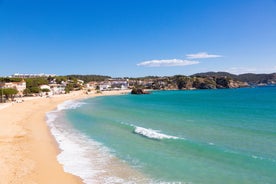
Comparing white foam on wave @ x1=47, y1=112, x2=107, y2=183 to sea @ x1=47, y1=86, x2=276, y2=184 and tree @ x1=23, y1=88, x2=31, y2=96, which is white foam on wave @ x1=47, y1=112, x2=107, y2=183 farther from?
tree @ x1=23, y1=88, x2=31, y2=96

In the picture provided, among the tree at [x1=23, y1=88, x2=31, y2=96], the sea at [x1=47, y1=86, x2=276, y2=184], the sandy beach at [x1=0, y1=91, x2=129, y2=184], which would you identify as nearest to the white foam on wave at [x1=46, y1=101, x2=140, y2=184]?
the sea at [x1=47, y1=86, x2=276, y2=184]

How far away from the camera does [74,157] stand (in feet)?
53.7

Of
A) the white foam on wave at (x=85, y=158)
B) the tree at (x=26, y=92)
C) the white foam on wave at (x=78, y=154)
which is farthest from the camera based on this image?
the tree at (x=26, y=92)

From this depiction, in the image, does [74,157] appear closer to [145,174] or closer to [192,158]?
[145,174]

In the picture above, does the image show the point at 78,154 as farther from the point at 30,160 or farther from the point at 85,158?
the point at 30,160

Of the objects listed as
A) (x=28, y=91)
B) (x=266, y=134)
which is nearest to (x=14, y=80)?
(x=28, y=91)

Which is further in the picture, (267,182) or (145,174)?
(145,174)

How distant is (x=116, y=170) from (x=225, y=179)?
513 cm

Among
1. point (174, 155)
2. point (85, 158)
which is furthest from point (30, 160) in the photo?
point (174, 155)

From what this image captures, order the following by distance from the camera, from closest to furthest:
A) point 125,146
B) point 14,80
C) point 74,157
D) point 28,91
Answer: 1. point 74,157
2. point 125,146
3. point 28,91
4. point 14,80

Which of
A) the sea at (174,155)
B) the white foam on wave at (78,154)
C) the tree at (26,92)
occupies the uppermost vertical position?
the tree at (26,92)

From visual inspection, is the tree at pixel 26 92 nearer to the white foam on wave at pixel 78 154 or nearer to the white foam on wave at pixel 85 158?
the white foam on wave at pixel 78 154

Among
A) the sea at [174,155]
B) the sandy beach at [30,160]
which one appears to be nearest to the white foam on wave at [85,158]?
the sea at [174,155]

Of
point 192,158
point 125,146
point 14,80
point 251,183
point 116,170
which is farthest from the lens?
point 14,80
